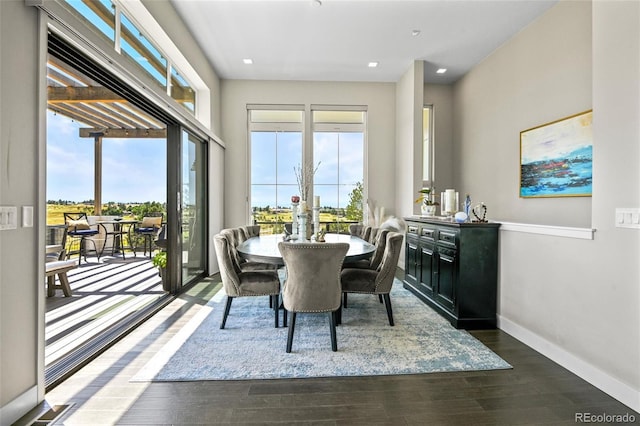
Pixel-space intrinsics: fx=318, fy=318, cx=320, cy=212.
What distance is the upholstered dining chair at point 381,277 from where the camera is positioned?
3020 mm

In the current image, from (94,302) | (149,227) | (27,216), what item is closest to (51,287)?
(94,302)

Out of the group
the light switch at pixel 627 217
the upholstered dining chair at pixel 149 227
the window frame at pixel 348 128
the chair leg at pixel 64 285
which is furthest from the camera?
the upholstered dining chair at pixel 149 227

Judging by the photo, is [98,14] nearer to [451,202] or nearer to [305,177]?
[451,202]

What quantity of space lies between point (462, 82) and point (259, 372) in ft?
19.1

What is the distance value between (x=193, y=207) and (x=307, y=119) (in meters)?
2.75

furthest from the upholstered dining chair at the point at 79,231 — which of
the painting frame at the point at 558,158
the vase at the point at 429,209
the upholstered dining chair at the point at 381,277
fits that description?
the painting frame at the point at 558,158

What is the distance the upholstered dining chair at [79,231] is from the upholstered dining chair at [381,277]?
227 inches

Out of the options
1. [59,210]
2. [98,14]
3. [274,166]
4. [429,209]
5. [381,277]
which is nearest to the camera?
[98,14]

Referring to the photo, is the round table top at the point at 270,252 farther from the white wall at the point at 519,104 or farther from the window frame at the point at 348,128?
the window frame at the point at 348,128

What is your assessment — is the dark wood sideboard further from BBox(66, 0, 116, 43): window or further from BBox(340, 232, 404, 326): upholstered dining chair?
BBox(66, 0, 116, 43): window

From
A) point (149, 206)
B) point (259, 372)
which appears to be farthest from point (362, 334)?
point (149, 206)

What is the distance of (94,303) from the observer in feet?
12.3

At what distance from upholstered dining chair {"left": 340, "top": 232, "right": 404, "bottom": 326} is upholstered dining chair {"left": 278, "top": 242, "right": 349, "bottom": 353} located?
1.67 ft

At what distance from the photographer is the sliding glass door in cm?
435
